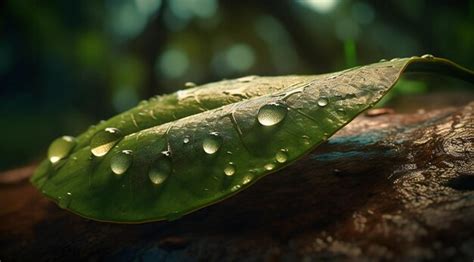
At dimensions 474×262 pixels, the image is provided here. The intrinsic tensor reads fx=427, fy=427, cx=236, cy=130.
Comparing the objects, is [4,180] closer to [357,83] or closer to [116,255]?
[116,255]

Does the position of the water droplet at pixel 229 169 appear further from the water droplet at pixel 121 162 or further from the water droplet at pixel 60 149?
the water droplet at pixel 60 149

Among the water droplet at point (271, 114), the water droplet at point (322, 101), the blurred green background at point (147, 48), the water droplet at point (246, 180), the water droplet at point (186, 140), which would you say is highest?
the water droplet at point (322, 101)

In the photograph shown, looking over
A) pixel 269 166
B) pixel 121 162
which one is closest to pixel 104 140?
pixel 121 162

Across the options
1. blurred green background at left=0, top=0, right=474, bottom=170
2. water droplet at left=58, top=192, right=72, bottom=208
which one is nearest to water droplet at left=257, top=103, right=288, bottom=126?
water droplet at left=58, top=192, right=72, bottom=208

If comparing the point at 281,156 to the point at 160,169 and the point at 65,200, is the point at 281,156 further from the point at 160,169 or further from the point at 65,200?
the point at 65,200

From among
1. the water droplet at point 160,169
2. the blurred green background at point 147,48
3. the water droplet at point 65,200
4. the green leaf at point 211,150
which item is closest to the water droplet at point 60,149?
the green leaf at point 211,150
